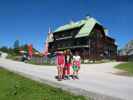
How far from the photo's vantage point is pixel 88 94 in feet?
38.7

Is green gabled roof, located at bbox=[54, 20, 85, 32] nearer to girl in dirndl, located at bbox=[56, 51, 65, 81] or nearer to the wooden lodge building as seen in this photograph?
the wooden lodge building

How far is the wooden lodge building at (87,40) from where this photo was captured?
6981 cm

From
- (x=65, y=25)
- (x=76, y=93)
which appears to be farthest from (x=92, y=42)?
(x=76, y=93)

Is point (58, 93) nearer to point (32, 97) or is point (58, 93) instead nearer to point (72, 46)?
point (32, 97)

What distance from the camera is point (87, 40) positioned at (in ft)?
229

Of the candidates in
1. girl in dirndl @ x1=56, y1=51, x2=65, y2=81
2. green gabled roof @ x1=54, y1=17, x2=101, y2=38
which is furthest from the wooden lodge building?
girl in dirndl @ x1=56, y1=51, x2=65, y2=81

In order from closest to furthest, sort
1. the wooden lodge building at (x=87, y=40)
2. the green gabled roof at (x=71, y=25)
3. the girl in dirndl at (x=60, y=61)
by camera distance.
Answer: the girl in dirndl at (x=60, y=61)
the wooden lodge building at (x=87, y=40)
the green gabled roof at (x=71, y=25)

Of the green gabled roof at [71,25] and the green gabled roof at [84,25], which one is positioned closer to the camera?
the green gabled roof at [84,25]

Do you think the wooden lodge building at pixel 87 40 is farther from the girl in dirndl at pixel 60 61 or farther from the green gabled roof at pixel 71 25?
the girl in dirndl at pixel 60 61

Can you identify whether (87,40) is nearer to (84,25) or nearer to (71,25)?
(84,25)

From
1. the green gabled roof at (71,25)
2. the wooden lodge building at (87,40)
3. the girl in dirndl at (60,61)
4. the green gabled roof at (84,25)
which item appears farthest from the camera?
the green gabled roof at (71,25)

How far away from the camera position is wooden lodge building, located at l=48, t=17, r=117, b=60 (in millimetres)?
69812

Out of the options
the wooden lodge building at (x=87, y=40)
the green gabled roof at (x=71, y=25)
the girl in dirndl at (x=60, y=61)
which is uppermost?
the green gabled roof at (x=71, y=25)

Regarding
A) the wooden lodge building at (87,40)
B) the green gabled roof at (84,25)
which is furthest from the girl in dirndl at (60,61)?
the green gabled roof at (84,25)
